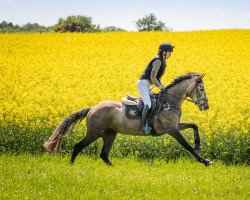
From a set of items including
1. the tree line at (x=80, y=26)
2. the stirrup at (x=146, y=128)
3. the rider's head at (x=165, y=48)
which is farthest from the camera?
the tree line at (x=80, y=26)

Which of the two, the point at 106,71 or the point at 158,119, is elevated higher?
the point at 158,119

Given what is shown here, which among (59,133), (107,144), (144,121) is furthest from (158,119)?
(59,133)

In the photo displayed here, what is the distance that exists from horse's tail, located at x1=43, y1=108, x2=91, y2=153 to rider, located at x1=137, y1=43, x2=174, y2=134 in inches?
61.8

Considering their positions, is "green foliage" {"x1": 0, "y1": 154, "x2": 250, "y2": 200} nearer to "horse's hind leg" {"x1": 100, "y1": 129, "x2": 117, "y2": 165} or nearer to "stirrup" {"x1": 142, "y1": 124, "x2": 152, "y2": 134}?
"horse's hind leg" {"x1": 100, "y1": 129, "x2": 117, "y2": 165}

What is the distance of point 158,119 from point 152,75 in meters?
0.94

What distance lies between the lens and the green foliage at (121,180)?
9062mm

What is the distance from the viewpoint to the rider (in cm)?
1062

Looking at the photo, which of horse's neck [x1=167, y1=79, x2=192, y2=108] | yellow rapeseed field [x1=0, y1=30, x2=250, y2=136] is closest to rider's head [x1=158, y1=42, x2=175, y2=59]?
horse's neck [x1=167, y1=79, x2=192, y2=108]

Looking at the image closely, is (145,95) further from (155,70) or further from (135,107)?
(155,70)

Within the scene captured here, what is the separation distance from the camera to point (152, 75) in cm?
1070

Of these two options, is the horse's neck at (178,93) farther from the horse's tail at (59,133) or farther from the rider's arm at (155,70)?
the horse's tail at (59,133)

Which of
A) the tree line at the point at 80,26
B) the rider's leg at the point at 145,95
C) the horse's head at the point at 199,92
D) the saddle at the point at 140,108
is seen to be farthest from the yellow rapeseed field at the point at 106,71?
the tree line at the point at 80,26

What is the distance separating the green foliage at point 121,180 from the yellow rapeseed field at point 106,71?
7.69ft

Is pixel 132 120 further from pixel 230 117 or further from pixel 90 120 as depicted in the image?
pixel 230 117
